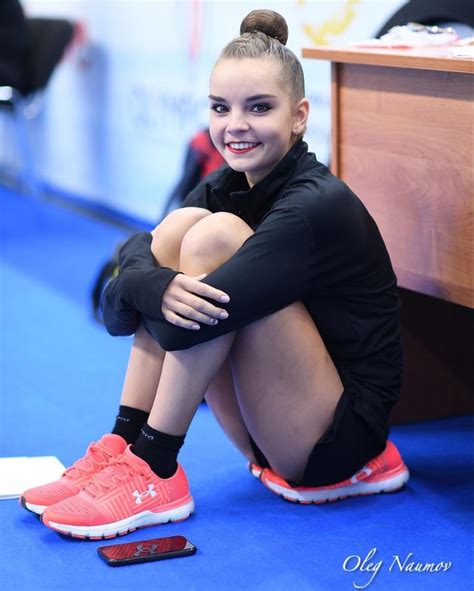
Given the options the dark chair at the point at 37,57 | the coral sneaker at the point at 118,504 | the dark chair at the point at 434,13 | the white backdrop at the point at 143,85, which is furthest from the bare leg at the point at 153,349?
the dark chair at the point at 37,57

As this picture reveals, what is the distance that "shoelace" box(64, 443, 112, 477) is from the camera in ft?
5.73

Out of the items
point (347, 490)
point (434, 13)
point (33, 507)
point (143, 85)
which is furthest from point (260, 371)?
point (143, 85)

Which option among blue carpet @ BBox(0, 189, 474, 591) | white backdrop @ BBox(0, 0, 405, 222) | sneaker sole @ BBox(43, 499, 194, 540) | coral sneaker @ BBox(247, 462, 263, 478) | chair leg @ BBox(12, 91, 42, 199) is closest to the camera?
blue carpet @ BBox(0, 189, 474, 591)

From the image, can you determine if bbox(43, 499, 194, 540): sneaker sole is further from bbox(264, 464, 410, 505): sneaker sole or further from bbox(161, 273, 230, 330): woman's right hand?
bbox(161, 273, 230, 330): woman's right hand

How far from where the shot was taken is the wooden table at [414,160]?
5.88ft

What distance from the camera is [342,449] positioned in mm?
1727

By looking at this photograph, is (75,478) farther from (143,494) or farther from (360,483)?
(360,483)

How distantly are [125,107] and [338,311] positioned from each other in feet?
9.72

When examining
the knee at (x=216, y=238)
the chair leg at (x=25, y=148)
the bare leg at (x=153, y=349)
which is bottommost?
the chair leg at (x=25, y=148)

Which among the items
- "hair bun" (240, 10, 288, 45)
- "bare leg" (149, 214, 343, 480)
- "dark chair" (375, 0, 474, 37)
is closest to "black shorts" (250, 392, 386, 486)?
"bare leg" (149, 214, 343, 480)

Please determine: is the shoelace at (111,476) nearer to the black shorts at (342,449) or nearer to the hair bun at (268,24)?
the black shorts at (342,449)

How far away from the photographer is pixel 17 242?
4.27 m

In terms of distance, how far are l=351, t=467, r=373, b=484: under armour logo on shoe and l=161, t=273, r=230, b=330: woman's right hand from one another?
0.45 m

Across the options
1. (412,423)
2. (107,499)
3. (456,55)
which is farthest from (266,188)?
(412,423)
